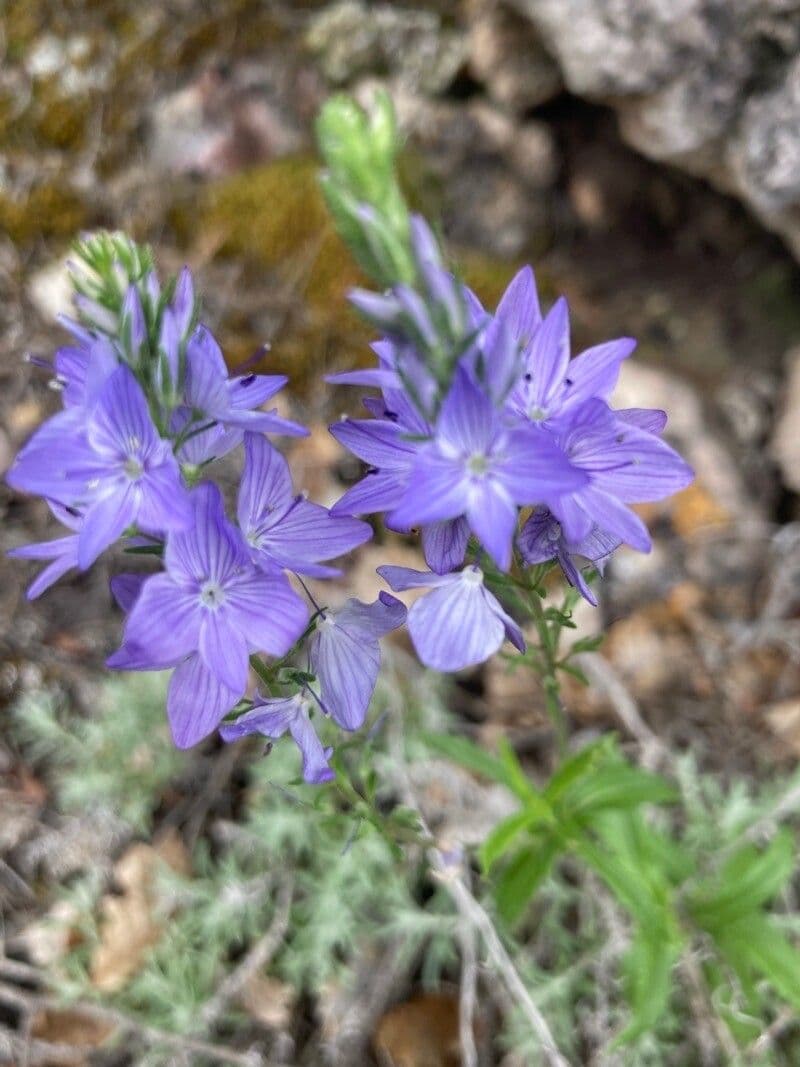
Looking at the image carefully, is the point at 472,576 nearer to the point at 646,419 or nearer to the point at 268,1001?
the point at 646,419

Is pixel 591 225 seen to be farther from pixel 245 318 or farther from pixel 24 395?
pixel 24 395

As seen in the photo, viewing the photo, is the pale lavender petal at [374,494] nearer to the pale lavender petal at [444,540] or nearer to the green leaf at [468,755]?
the pale lavender petal at [444,540]

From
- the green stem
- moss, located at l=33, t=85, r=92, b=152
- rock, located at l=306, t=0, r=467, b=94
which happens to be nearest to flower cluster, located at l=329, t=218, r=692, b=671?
the green stem

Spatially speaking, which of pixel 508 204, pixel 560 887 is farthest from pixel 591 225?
pixel 560 887

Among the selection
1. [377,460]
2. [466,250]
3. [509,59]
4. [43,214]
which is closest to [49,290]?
[43,214]

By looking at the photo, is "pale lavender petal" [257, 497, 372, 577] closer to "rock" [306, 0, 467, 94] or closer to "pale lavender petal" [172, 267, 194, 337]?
"pale lavender petal" [172, 267, 194, 337]

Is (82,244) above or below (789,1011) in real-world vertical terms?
above

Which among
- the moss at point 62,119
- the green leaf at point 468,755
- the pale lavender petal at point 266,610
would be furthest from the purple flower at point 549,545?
the moss at point 62,119
